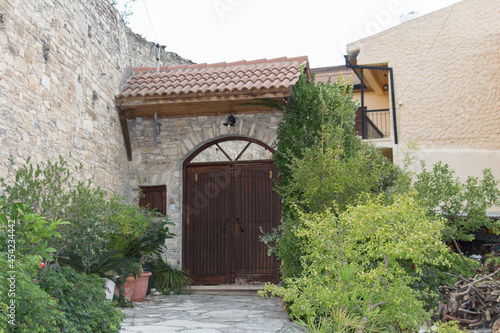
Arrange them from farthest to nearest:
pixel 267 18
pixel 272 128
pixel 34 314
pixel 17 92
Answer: pixel 272 128
pixel 267 18
pixel 17 92
pixel 34 314

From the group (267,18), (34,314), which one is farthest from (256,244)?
(34,314)

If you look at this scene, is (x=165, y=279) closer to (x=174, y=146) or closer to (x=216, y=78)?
(x=174, y=146)

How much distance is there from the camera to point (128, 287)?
21.1ft

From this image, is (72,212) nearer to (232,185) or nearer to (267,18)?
(232,185)

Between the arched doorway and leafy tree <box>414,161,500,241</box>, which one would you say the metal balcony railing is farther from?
leafy tree <box>414,161,500,241</box>

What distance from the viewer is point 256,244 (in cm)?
841

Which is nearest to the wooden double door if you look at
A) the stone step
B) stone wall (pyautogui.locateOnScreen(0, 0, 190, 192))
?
the stone step

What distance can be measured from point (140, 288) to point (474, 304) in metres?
4.44

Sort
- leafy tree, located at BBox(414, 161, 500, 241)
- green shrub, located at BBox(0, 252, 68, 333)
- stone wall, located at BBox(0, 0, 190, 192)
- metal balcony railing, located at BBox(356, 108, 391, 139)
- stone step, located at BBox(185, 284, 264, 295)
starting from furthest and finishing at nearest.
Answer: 1. metal balcony railing, located at BBox(356, 108, 391, 139)
2. stone step, located at BBox(185, 284, 264, 295)
3. leafy tree, located at BBox(414, 161, 500, 241)
4. stone wall, located at BBox(0, 0, 190, 192)
5. green shrub, located at BBox(0, 252, 68, 333)

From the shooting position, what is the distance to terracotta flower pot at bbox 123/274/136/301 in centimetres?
639

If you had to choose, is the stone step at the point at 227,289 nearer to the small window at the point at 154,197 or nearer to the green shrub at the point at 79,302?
the small window at the point at 154,197

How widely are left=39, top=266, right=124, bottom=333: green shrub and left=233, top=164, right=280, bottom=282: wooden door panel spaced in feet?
13.4

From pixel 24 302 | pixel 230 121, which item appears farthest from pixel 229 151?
pixel 24 302

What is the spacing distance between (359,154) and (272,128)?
2.55m
